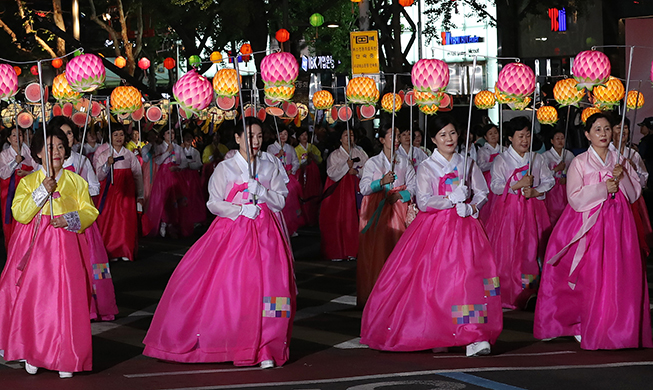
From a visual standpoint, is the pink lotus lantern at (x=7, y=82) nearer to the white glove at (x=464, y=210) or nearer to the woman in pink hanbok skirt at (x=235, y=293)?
the woman in pink hanbok skirt at (x=235, y=293)

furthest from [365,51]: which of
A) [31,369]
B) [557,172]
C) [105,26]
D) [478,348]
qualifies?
[31,369]

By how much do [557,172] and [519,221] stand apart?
2211 mm

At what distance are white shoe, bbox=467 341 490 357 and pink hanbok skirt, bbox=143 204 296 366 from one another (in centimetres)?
111

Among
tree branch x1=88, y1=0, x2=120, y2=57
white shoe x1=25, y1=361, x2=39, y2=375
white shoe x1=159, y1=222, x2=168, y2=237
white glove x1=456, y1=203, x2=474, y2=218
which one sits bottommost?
white shoe x1=159, y1=222, x2=168, y2=237

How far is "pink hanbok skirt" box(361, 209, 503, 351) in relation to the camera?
585 centimetres

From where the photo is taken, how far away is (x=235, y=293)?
575 cm

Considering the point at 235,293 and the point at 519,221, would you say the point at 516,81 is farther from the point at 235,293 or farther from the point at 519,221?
the point at 235,293

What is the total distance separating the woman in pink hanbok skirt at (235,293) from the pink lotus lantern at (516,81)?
1.96 metres

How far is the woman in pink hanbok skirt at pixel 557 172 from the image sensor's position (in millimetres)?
10133

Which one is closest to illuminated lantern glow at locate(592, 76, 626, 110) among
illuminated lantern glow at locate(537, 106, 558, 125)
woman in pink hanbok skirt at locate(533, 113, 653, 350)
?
illuminated lantern glow at locate(537, 106, 558, 125)

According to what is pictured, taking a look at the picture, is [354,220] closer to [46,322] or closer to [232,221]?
[232,221]

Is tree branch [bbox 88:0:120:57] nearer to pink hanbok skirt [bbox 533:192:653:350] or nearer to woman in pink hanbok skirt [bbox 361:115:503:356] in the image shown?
woman in pink hanbok skirt [bbox 361:115:503:356]

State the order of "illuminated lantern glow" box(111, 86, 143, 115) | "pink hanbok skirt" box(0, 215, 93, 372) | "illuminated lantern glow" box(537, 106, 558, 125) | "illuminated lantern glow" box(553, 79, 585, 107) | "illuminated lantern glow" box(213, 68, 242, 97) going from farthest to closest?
1. "illuminated lantern glow" box(537, 106, 558, 125)
2. "illuminated lantern glow" box(111, 86, 143, 115)
3. "illuminated lantern glow" box(553, 79, 585, 107)
4. "illuminated lantern glow" box(213, 68, 242, 97)
5. "pink hanbok skirt" box(0, 215, 93, 372)

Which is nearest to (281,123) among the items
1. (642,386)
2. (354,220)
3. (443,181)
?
(354,220)
